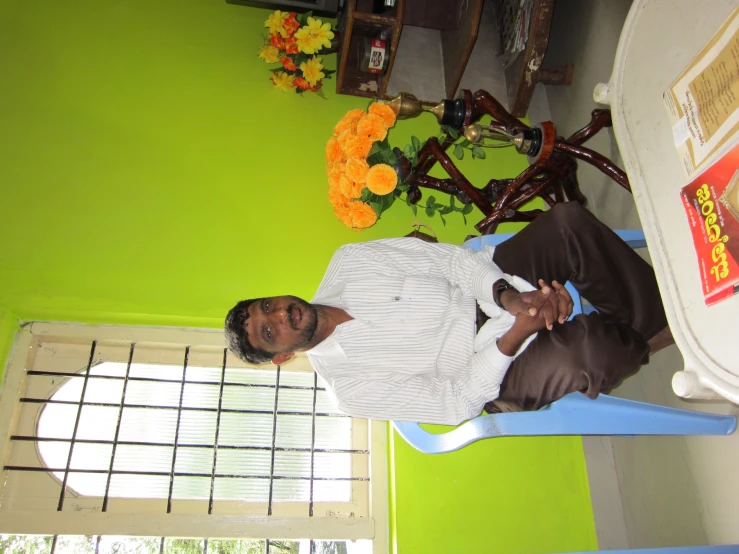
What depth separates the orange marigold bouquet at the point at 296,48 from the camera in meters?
2.08

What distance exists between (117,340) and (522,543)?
1561 mm

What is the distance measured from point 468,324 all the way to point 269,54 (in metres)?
1.50

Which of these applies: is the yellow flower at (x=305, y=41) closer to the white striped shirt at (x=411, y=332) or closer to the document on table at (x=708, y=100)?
the white striped shirt at (x=411, y=332)

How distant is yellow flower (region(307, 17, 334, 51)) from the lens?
81.2 inches

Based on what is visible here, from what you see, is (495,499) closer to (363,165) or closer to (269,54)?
(363,165)

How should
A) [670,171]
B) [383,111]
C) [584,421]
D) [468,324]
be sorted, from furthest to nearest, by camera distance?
[383,111] < [468,324] < [584,421] < [670,171]

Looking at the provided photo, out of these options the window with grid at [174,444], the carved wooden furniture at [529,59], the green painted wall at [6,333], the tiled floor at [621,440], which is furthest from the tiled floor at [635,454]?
the green painted wall at [6,333]

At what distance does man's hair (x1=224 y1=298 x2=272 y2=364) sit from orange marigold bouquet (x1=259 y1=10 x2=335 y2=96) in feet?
3.57

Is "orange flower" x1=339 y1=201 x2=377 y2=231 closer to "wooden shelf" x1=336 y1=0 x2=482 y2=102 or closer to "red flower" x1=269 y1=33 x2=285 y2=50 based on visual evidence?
"wooden shelf" x1=336 y1=0 x2=482 y2=102

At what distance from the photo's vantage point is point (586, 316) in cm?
127

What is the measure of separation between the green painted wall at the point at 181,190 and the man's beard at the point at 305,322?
13.6 inches

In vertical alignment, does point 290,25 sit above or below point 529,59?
above

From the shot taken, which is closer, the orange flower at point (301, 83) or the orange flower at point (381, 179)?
the orange flower at point (381, 179)

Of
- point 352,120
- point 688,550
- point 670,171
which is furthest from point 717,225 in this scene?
point 352,120
